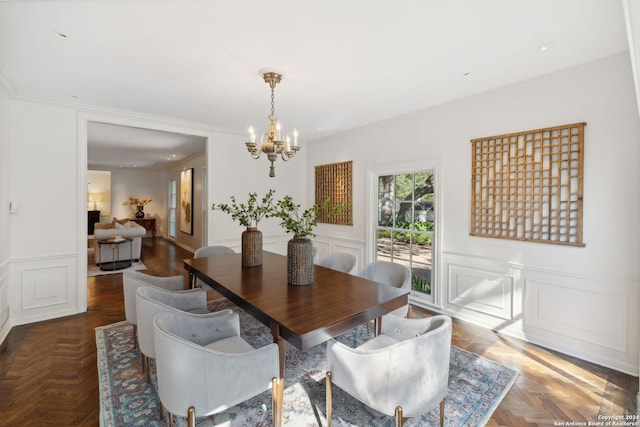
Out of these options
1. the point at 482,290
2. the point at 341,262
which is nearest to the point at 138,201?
the point at 341,262

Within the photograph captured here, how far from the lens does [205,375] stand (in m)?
1.35

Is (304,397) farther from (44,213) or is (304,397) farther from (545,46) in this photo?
(44,213)

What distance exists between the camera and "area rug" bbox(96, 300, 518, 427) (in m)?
1.76

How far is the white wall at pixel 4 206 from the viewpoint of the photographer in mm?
2830

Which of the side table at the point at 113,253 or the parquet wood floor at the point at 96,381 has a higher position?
the side table at the point at 113,253

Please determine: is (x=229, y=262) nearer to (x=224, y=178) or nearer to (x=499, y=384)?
(x=224, y=178)

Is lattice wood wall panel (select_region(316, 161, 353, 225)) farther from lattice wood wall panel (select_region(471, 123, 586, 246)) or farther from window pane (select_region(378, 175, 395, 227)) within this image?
lattice wood wall panel (select_region(471, 123, 586, 246))

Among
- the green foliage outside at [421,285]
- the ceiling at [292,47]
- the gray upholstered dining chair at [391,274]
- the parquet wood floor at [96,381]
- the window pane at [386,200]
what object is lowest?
the parquet wood floor at [96,381]

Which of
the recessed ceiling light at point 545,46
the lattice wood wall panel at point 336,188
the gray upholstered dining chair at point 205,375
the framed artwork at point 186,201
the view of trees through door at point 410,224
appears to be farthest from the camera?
the framed artwork at point 186,201

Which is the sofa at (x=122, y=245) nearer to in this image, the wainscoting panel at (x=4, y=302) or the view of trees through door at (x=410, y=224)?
the wainscoting panel at (x=4, y=302)

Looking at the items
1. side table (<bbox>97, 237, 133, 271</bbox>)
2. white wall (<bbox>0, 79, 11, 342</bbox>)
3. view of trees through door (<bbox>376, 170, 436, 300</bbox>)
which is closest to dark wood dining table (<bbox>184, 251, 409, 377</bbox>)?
view of trees through door (<bbox>376, 170, 436, 300</bbox>)

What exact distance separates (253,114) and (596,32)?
3390 millimetres

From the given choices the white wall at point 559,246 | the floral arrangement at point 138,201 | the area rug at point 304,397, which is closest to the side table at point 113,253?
the area rug at point 304,397

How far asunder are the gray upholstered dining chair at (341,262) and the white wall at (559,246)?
1235 mm
